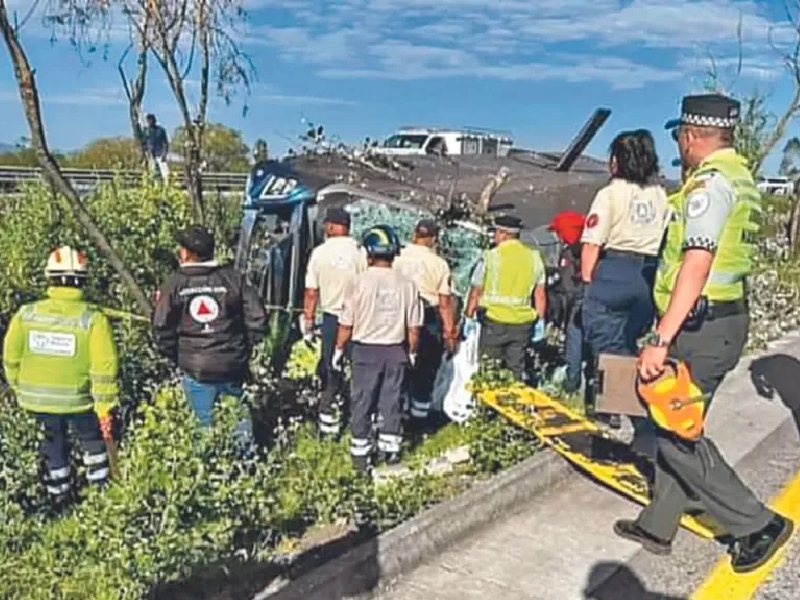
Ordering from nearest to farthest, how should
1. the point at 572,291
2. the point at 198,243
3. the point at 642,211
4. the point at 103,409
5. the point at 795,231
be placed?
the point at 103,409 < the point at 198,243 < the point at 642,211 < the point at 572,291 < the point at 795,231

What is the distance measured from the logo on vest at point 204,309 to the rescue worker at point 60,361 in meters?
0.75

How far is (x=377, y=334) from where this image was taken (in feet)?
23.3

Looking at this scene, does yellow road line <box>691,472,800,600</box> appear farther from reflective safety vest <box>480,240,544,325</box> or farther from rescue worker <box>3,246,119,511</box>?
reflective safety vest <box>480,240,544,325</box>

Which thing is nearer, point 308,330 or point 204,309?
point 204,309

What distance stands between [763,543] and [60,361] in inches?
145

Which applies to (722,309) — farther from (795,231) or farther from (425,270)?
(795,231)

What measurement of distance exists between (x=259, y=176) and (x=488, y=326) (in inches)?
151

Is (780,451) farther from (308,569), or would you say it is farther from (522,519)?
(308,569)

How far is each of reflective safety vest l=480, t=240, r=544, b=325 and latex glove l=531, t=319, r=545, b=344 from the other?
11.5 inches

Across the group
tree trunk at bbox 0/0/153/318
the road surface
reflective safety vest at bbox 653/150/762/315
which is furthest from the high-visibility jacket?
reflective safety vest at bbox 653/150/762/315

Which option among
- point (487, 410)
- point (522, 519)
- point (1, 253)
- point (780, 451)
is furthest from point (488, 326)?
point (1, 253)

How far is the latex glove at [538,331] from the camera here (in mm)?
8625

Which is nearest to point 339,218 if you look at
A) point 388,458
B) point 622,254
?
point 388,458

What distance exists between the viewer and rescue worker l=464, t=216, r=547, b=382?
8.24 m
